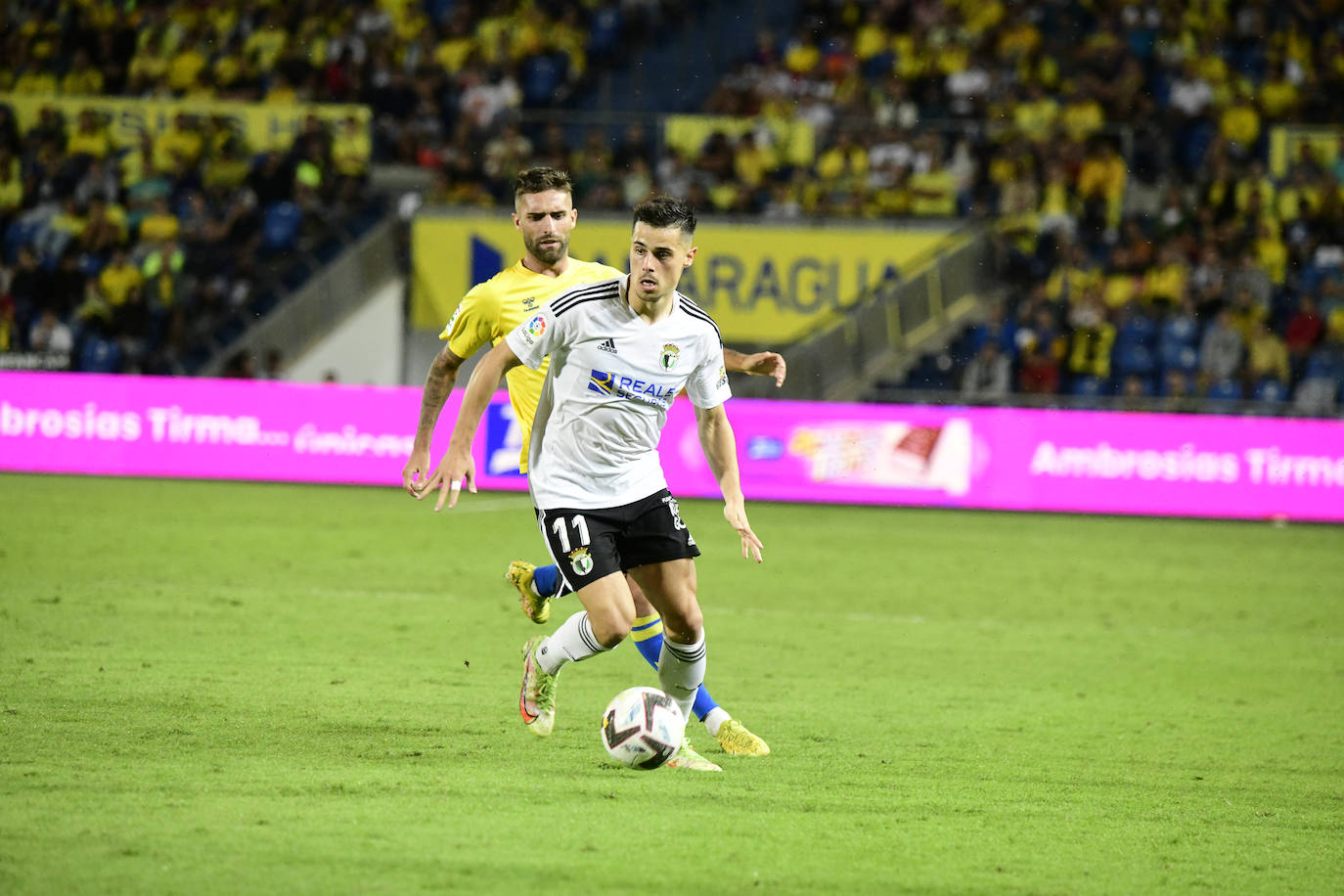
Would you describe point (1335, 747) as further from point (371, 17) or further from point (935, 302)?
point (371, 17)

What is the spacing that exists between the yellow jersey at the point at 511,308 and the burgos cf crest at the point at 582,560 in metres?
0.87

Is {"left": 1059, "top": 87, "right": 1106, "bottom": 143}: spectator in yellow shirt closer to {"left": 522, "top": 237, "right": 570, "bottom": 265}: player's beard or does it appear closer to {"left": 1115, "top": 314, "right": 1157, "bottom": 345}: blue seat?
{"left": 1115, "top": 314, "right": 1157, "bottom": 345}: blue seat

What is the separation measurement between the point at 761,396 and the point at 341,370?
234 inches

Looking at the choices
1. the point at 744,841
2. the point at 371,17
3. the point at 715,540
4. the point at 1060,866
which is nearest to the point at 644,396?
the point at 744,841

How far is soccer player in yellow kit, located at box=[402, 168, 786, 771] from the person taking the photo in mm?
6523

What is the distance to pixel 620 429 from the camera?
20.3 ft

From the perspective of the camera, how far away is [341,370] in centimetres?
2227

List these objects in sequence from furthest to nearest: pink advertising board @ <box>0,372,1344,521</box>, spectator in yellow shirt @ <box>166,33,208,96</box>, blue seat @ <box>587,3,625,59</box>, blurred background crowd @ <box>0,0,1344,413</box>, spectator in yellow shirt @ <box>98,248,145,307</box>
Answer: blue seat @ <box>587,3,625,59</box> < spectator in yellow shirt @ <box>166,33,208,96</box> < spectator in yellow shirt @ <box>98,248,145,307</box> < blurred background crowd @ <box>0,0,1344,413</box> < pink advertising board @ <box>0,372,1344,521</box>

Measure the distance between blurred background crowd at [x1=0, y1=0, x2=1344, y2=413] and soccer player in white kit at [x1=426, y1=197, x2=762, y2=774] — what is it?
14.0m

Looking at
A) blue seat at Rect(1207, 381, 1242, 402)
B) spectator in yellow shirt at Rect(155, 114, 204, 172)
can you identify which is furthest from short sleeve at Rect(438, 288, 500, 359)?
spectator in yellow shirt at Rect(155, 114, 204, 172)

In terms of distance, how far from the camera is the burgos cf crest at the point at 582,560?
241 inches

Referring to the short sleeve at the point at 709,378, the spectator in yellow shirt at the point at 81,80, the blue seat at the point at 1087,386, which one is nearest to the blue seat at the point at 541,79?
the spectator in yellow shirt at the point at 81,80

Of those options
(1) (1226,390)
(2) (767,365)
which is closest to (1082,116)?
(1) (1226,390)

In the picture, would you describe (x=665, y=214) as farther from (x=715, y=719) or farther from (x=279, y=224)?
(x=279, y=224)
